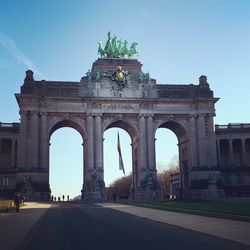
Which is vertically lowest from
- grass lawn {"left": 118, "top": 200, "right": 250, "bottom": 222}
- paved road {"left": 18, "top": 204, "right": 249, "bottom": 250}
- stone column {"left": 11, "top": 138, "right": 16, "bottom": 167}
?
paved road {"left": 18, "top": 204, "right": 249, "bottom": 250}

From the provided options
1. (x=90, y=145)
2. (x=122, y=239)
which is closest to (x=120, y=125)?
(x=90, y=145)

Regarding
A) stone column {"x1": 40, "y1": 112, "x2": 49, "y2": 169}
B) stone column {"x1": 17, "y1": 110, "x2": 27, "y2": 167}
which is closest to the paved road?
stone column {"x1": 17, "y1": 110, "x2": 27, "y2": 167}

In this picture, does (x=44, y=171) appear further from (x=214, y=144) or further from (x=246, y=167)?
(x=246, y=167)

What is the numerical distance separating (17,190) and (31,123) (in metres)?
14.2

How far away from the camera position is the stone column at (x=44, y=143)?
89.8 meters

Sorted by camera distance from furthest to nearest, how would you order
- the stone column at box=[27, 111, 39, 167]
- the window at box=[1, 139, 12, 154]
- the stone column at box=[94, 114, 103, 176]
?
the window at box=[1, 139, 12, 154] → the stone column at box=[94, 114, 103, 176] → the stone column at box=[27, 111, 39, 167]

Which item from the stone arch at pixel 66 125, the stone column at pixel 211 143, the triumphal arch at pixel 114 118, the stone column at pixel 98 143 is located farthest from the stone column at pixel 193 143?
the stone arch at pixel 66 125

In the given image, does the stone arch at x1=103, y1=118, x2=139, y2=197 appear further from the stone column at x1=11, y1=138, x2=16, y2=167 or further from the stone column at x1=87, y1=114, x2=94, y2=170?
the stone column at x1=11, y1=138, x2=16, y2=167

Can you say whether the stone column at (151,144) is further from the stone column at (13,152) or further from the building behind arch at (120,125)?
the stone column at (13,152)

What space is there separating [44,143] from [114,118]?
1621 centimetres

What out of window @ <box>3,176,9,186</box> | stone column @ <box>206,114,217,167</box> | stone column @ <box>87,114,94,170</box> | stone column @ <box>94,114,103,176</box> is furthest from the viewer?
stone column @ <box>206,114,217,167</box>

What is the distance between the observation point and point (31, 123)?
294 feet

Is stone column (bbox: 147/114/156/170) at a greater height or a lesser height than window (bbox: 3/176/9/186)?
greater

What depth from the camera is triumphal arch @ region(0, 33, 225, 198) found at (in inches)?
3506
